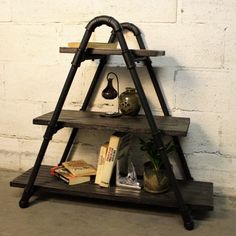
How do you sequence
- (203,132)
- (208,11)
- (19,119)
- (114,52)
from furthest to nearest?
(19,119) < (203,132) < (208,11) < (114,52)

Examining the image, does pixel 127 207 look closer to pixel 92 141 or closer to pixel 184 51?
pixel 92 141

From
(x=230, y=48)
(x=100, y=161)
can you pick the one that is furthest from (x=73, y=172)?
(x=230, y=48)

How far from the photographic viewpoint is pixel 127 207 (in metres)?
1.81

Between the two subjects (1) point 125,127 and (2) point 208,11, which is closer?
(1) point 125,127

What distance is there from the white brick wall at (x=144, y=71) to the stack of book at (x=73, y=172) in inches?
7.8

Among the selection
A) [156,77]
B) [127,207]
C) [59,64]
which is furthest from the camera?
[59,64]

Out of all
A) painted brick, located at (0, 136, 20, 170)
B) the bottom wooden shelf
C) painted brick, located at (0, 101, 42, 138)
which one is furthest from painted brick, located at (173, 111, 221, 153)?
painted brick, located at (0, 136, 20, 170)

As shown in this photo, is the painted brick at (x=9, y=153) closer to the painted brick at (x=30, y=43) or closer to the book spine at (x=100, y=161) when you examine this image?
the painted brick at (x=30, y=43)

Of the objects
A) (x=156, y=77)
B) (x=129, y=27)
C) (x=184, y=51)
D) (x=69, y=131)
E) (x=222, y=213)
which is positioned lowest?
(x=222, y=213)

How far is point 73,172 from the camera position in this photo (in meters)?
1.87

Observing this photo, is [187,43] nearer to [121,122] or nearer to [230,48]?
[230,48]

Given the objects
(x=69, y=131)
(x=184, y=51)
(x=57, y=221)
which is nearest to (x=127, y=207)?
(x=57, y=221)

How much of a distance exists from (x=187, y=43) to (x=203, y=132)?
458 mm

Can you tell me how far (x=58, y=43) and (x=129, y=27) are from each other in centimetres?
42
